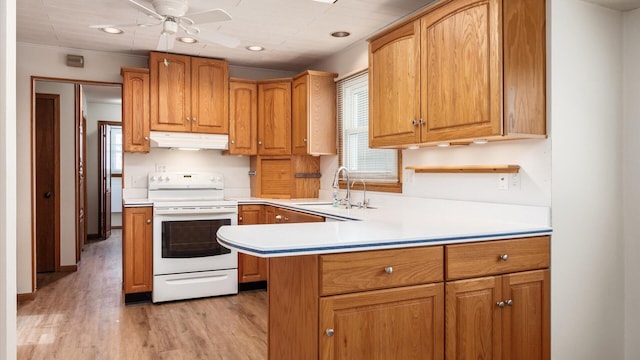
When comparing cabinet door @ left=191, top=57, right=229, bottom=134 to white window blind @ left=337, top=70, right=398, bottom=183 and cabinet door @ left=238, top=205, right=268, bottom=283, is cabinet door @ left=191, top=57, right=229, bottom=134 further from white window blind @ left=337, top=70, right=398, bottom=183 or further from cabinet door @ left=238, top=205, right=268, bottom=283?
white window blind @ left=337, top=70, right=398, bottom=183

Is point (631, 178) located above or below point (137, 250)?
above

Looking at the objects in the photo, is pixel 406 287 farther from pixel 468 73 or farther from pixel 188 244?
pixel 188 244

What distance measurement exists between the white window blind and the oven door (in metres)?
1.29

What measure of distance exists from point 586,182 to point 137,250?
139 inches

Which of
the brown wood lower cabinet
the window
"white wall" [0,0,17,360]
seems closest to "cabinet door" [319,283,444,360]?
the brown wood lower cabinet

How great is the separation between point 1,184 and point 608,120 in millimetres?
2875

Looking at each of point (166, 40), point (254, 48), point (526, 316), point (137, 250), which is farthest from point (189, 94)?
point (526, 316)

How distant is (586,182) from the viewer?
2.45m

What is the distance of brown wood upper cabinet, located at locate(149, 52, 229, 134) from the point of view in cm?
436

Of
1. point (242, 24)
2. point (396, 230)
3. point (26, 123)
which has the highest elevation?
point (242, 24)

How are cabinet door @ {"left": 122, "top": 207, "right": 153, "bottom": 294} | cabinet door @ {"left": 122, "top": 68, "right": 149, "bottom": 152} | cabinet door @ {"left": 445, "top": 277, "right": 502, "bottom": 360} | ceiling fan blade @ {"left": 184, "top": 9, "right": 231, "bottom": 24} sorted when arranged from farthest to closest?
cabinet door @ {"left": 122, "top": 68, "right": 149, "bottom": 152} → cabinet door @ {"left": 122, "top": 207, "right": 153, "bottom": 294} → ceiling fan blade @ {"left": 184, "top": 9, "right": 231, "bottom": 24} → cabinet door @ {"left": 445, "top": 277, "right": 502, "bottom": 360}

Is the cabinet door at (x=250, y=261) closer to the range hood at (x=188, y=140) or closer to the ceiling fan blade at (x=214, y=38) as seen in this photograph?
the range hood at (x=188, y=140)

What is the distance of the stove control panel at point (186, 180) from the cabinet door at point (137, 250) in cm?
63

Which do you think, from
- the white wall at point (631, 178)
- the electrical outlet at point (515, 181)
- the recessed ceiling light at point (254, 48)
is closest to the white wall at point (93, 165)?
the recessed ceiling light at point (254, 48)
